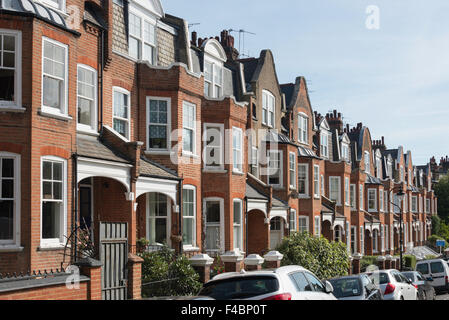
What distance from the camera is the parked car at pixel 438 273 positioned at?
29.5 meters

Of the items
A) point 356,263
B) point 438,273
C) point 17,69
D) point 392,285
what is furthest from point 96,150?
point 356,263

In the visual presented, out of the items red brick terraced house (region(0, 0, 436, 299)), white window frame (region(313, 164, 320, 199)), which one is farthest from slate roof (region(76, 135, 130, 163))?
white window frame (region(313, 164, 320, 199))

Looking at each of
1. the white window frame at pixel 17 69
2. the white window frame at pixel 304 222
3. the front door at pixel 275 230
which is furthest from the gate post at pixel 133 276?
the white window frame at pixel 304 222

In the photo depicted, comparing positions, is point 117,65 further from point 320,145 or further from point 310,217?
point 320,145

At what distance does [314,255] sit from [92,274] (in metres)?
14.5

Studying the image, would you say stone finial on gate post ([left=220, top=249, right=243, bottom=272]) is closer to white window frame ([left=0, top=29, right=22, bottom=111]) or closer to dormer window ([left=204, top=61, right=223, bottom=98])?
white window frame ([left=0, top=29, right=22, bottom=111])

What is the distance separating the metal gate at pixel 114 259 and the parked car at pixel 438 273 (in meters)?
19.2

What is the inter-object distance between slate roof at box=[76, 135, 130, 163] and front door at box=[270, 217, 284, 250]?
51.4 feet

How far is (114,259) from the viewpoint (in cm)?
1450

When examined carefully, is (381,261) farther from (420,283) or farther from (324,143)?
(420,283)

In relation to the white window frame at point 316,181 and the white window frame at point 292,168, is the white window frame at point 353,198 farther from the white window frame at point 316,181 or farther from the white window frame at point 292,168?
the white window frame at point 292,168

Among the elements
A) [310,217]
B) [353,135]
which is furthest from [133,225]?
[353,135]
